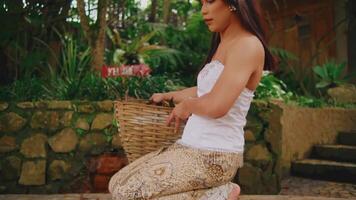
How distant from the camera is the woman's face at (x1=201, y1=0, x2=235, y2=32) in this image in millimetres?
1603

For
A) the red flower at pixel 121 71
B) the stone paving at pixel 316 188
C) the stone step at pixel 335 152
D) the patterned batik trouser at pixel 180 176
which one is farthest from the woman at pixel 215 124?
the stone step at pixel 335 152

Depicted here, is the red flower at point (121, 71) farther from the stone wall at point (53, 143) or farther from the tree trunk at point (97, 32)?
the tree trunk at point (97, 32)

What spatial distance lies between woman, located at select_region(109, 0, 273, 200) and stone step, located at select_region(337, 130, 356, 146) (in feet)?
16.4

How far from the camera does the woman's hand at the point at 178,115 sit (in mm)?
1630

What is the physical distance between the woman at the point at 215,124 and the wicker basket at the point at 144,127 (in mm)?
113

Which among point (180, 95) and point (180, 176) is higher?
point (180, 95)

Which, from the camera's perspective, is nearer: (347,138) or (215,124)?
(215,124)

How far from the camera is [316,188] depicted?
515cm

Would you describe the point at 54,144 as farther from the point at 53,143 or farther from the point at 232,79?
the point at 232,79

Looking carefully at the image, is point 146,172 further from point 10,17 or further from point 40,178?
point 10,17

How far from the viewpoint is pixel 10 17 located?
501 cm

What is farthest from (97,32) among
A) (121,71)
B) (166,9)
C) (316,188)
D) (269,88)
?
(166,9)

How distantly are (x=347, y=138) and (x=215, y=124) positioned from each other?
5.19 metres

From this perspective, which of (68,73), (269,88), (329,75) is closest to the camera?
(68,73)
